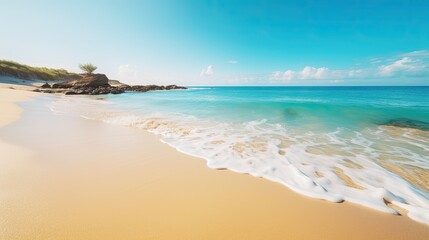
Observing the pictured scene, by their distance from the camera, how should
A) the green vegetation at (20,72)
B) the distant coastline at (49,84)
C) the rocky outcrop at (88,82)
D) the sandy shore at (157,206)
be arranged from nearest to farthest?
the sandy shore at (157,206) → the distant coastline at (49,84) → the rocky outcrop at (88,82) → the green vegetation at (20,72)

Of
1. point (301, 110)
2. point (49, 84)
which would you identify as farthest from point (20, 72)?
point (301, 110)

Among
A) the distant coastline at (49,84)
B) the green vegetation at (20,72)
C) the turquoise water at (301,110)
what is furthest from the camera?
the green vegetation at (20,72)

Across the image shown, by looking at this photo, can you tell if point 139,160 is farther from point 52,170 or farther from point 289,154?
point 289,154

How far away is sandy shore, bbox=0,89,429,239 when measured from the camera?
2.16 meters

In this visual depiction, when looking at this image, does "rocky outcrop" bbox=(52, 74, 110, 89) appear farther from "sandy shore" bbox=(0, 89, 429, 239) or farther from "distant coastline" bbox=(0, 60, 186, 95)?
"sandy shore" bbox=(0, 89, 429, 239)

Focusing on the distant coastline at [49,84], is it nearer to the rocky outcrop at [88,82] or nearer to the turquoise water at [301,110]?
the rocky outcrop at [88,82]

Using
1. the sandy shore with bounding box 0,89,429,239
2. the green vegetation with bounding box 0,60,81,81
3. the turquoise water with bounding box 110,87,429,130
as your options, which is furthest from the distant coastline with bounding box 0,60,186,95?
the sandy shore with bounding box 0,89,429,239

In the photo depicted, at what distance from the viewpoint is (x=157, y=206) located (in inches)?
102

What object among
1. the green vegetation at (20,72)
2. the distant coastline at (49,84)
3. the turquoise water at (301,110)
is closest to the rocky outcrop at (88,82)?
the distant coastline at (49,84)

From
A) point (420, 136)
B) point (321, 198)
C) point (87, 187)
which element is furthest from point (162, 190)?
point (420, 136)

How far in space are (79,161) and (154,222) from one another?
2.75 m

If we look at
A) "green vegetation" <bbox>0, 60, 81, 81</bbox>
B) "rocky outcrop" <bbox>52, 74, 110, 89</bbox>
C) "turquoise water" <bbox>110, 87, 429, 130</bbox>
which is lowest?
"turquoise water" <bbox>110, 87, 429, 130</bbox>

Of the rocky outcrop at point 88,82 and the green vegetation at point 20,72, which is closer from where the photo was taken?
the rocky outcrop at point 88,82

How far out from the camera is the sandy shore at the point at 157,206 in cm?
216
